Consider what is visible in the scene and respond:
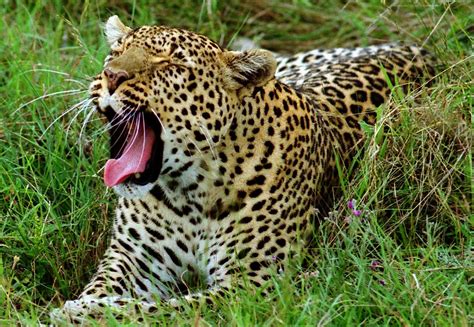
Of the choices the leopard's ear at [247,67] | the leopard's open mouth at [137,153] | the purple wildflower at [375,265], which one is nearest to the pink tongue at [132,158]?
the leopard's open mouth at [137,153]

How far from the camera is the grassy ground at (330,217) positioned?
18.3 feet

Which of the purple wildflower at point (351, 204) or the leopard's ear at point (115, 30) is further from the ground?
the leopard's ear at point (115, 30)

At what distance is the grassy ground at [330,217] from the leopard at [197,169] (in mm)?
203

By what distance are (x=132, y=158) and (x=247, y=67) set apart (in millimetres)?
700

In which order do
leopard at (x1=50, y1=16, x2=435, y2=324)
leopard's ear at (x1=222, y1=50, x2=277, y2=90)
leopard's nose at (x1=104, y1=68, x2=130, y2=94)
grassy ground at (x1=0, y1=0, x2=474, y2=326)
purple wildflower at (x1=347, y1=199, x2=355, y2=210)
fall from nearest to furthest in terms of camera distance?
grassy ground at (x1=0, y1=0, x2=474, y2=326) < leopard's nose at (x1=104, y1=68, x2=130, y2=94) < leopard at (x1=50, y1=16, x2=435, y2=324) < leopard's ear at (x1=222, y1=50, x2=277, y2=90) < purple wildflower at (x1=347, y1=199, x2=355, y2=210)

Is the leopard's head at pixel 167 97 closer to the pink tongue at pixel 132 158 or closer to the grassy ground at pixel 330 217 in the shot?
the pink tongue at pixel 132 158

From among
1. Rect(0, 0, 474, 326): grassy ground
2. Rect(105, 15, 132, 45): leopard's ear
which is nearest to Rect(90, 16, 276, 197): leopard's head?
Rect(105, 15, 132, 45): leopard's ear

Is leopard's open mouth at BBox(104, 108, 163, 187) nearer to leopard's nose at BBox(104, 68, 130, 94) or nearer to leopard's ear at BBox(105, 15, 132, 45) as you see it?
leopard's nose at BBox(104, 68, 130, 94)

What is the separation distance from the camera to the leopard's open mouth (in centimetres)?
593

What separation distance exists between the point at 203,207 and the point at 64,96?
185 cm

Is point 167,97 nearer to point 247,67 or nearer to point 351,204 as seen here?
point 247,67

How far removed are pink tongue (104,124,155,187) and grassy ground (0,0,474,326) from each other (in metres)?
0.48

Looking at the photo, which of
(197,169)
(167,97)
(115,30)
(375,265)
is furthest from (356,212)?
(115,30)

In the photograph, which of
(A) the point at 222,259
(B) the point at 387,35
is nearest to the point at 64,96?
(A) the point at 222,259
